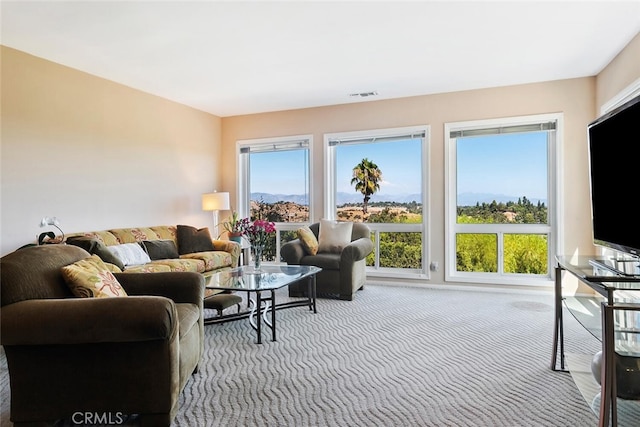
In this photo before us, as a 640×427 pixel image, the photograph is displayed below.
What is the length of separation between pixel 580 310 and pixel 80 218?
15.3ft

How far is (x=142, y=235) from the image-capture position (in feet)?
14.8

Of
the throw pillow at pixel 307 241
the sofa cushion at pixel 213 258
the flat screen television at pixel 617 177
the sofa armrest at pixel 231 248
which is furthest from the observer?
the sofa armrest at pixel 231 248

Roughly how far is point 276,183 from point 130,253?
2.77 meters

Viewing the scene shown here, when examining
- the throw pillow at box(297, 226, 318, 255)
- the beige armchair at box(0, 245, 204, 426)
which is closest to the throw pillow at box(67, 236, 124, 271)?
the beige armchair at box(0, 245, 204, 426)

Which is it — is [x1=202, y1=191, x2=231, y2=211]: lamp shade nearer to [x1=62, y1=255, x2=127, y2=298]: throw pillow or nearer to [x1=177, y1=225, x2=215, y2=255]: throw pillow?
[x1=177, y1=225, x2=215, y2=255]: throw pillow

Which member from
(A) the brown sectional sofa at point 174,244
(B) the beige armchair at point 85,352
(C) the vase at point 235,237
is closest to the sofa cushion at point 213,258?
(A) the brown sectional sofa at point 174,244

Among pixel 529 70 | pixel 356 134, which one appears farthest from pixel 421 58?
pixel 356 134

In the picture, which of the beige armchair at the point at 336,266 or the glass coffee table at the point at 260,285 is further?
the beige armchair at the point at 336,266

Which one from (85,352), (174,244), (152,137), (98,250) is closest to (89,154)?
(152,137)

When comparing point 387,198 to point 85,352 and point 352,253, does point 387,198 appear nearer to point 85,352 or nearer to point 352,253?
point 352,253

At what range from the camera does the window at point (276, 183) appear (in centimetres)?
600

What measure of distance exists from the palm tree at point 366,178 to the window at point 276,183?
2.58 feet

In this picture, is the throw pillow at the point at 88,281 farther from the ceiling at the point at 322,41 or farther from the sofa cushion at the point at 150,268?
the ceiling at the point at 322,41

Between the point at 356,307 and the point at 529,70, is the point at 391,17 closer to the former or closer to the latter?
the point at 529,70
